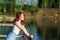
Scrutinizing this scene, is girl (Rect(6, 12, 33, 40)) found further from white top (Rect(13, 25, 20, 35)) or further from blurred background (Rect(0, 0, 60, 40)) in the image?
blurred background (Rect(0, 0, 60, 40))

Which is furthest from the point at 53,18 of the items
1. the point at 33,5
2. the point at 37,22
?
the point at 33,5

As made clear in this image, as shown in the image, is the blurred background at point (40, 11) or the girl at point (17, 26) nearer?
the girl at point (17, 26)

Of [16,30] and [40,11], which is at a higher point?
[16,30]

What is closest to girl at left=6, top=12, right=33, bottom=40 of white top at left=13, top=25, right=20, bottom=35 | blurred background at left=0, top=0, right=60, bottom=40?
white top at left=13, top=25, right=20, bottom=35

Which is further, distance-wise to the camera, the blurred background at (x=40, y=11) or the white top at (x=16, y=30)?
the blurred background at (x=40, y=11)

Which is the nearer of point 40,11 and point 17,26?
point 17,26

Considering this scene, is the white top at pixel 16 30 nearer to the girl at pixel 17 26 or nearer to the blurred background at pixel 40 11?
the girl at pixel 17 26

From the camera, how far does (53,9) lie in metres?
6.47

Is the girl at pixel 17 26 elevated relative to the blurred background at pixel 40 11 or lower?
elevated

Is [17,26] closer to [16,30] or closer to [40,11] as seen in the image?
[16,30]

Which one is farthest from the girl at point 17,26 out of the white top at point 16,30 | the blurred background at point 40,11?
the blurred background at point 40,11

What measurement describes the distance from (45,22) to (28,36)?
16.5ft

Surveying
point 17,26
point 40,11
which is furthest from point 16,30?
point 40,11

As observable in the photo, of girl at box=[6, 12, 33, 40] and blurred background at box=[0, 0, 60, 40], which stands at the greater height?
girl at box=[6, 12, 33, 40]
